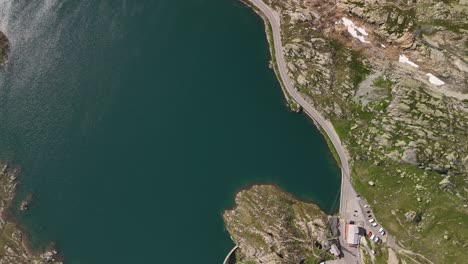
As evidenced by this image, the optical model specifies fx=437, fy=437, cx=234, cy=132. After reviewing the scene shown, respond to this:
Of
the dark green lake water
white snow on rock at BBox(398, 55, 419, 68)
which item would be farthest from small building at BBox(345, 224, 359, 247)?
white snow on rock at BBox(398, 55, 419, 68)

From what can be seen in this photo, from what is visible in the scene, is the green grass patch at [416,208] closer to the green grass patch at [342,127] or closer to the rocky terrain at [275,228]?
the green grass patch at [342,127]

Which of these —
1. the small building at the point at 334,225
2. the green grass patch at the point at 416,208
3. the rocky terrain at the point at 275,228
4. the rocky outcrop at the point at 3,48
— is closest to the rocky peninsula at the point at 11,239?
the rocky outcrop at the point at 3,48

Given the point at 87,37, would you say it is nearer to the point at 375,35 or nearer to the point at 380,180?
the point at 375,35

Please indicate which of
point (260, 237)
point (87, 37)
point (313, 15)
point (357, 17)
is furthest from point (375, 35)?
point (87, 37)

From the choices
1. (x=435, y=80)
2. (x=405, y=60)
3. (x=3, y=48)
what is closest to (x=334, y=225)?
(x=435, y=80)

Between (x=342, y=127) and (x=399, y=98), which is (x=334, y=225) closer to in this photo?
(x=342, y=127)

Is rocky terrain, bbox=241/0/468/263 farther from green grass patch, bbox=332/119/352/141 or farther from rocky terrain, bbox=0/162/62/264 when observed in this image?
rocky terrain, bbox=0/162/62/264
